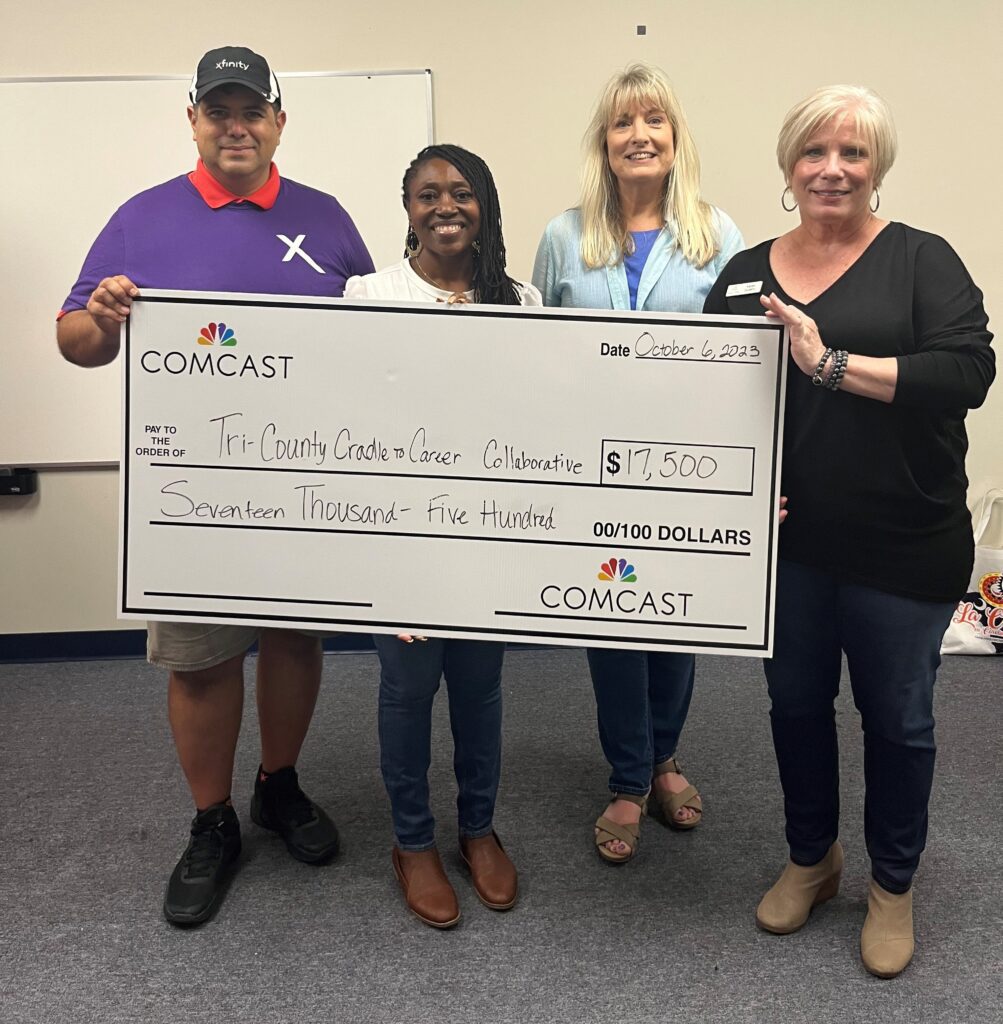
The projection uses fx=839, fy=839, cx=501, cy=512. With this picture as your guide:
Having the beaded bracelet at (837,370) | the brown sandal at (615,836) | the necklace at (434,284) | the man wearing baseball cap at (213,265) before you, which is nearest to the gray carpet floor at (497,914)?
the brown sandal at (615,836)

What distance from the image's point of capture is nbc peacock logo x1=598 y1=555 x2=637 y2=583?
1546 millimetres

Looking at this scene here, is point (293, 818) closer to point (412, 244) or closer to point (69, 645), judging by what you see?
point (412, 244)

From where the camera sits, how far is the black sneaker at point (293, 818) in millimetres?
1896

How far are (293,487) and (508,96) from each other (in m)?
2.04

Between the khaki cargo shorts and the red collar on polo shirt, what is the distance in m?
0.83

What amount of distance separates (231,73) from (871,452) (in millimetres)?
1366

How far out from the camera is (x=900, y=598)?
55.9 inches

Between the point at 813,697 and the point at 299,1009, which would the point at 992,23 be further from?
the point at 299,1009

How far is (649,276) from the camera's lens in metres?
1.70

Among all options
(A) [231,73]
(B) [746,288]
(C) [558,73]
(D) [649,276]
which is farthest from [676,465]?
(C) [558,73]

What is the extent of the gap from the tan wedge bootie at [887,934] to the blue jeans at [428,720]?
77 cm

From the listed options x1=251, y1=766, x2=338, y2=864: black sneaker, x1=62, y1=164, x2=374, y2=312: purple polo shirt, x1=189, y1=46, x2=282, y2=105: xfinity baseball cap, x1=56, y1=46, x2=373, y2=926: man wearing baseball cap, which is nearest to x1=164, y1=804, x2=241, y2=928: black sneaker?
x1=56, y1=46, x2=373, y2=926: man wearing baseball cap

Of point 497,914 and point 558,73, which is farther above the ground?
point 558,73

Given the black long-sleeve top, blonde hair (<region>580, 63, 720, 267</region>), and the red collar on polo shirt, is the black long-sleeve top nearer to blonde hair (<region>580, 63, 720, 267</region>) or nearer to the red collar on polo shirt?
blonde hair (<region>580, 63, 720, 267</region>)
